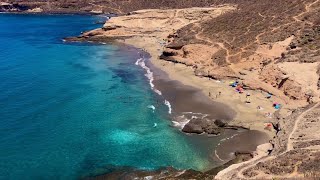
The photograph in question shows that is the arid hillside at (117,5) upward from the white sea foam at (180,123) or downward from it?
upward

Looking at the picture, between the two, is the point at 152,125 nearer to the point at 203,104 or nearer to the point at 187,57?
the point at 203,104

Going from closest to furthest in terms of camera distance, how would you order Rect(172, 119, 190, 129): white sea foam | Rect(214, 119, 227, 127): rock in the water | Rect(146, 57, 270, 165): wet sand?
Rect(146, 57, 270, 165): wet sand
Rect(214, 119, 227, 127): rock in the water
Rect(172, 119, 190, 129): white sea foam

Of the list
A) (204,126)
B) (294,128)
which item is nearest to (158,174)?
(204,126)

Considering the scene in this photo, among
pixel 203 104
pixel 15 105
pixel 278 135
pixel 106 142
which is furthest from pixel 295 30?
pixel 15 105

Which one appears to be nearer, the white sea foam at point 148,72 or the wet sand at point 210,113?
the wet sand at point 210,113

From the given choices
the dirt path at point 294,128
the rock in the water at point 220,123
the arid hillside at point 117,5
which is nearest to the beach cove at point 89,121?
the rock in the water at point 220,123

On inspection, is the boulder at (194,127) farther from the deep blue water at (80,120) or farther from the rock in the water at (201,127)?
the deep blue water at (80,120)

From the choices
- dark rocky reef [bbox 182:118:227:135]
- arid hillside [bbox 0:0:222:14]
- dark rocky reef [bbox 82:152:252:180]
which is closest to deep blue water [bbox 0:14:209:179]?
dark rocky reef [bbox 82:152:252:180]

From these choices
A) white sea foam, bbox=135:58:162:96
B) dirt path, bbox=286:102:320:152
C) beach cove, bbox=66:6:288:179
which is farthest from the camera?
white sea foam, bbox=135:58:162:96

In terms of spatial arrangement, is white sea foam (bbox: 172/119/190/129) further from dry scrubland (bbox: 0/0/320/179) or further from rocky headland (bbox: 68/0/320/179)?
dry scrubland (bbox: 0/0/320/179)
